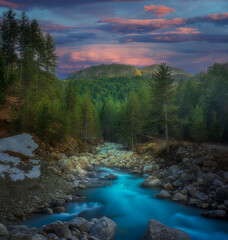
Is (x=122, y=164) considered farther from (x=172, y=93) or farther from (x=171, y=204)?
(x=171, y=204)

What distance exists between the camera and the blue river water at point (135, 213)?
10.8m

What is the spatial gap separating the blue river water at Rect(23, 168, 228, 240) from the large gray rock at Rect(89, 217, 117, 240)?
0.65 meters

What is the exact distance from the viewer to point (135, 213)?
1348 centimetres

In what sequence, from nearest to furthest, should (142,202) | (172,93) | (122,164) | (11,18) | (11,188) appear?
(11,188) < (142,202) < (172,93) < (122,164) < (11,18)

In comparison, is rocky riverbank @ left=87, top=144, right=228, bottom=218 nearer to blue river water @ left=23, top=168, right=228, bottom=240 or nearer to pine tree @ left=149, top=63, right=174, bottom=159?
blue river water @ left=23, top=168, right=228, bottom=240

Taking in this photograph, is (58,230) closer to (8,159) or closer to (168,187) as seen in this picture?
(8,159)

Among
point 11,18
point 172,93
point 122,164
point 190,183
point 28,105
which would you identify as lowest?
point 122,164

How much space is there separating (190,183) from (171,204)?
349cm

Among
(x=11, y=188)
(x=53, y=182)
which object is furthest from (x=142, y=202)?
(x=11, y=188)

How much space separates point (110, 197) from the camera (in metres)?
16.0

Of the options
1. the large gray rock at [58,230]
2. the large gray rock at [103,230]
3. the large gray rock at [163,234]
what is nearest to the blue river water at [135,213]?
the large gray rock at [103,230]

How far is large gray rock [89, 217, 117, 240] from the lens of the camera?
30.0 feet

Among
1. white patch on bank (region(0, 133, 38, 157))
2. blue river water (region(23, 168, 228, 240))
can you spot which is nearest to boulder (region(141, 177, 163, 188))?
blue river water (region(23, 168, 228, 240))

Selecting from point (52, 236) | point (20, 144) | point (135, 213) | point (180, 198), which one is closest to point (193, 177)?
point (180, 198)
